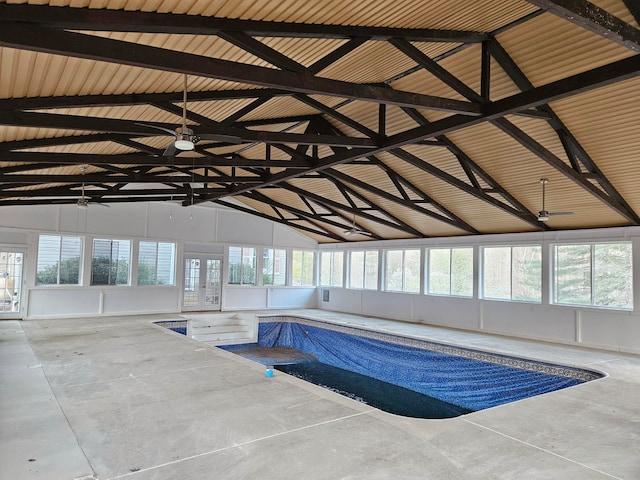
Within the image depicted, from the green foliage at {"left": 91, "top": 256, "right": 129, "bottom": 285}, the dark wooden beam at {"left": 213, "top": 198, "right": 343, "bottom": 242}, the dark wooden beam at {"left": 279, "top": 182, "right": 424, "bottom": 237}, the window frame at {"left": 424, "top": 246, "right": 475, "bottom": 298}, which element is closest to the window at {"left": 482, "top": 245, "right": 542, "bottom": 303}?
the window frame at {"left": 424, "top": 246, "right": 475, "bottom": 298}

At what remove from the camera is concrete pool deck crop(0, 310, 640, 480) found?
10.4 ft

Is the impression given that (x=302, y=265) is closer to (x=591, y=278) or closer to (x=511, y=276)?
(x=511, y=276)

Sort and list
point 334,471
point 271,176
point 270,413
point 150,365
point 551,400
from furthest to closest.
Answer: point 271,176
point 150,365
point 551,400
point 270,413
point 334,471

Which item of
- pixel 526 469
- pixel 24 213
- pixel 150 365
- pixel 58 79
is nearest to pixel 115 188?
pixel 24 213

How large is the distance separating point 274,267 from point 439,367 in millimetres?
7758

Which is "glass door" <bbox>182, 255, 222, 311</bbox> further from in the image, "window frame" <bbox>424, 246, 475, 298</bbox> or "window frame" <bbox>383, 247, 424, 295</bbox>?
"window frame" <bbox>424, 246, 475, 298</bbox>

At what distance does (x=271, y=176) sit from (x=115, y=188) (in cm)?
398

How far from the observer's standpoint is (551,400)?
5.15 meters

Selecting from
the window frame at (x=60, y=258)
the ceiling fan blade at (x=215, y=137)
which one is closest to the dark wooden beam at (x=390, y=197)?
the ceiling fan blade at (x=215, y=137)

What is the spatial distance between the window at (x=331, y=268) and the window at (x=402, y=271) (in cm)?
219

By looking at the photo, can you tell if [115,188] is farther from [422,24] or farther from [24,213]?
[422,24]

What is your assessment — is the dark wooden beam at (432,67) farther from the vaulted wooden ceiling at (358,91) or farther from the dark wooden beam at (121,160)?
the dark wooden beam at (121,160)

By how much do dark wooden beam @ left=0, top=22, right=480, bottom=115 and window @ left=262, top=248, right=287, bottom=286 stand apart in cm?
1079

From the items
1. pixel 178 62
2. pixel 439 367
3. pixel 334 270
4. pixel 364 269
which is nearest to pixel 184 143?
pixel 178 62
